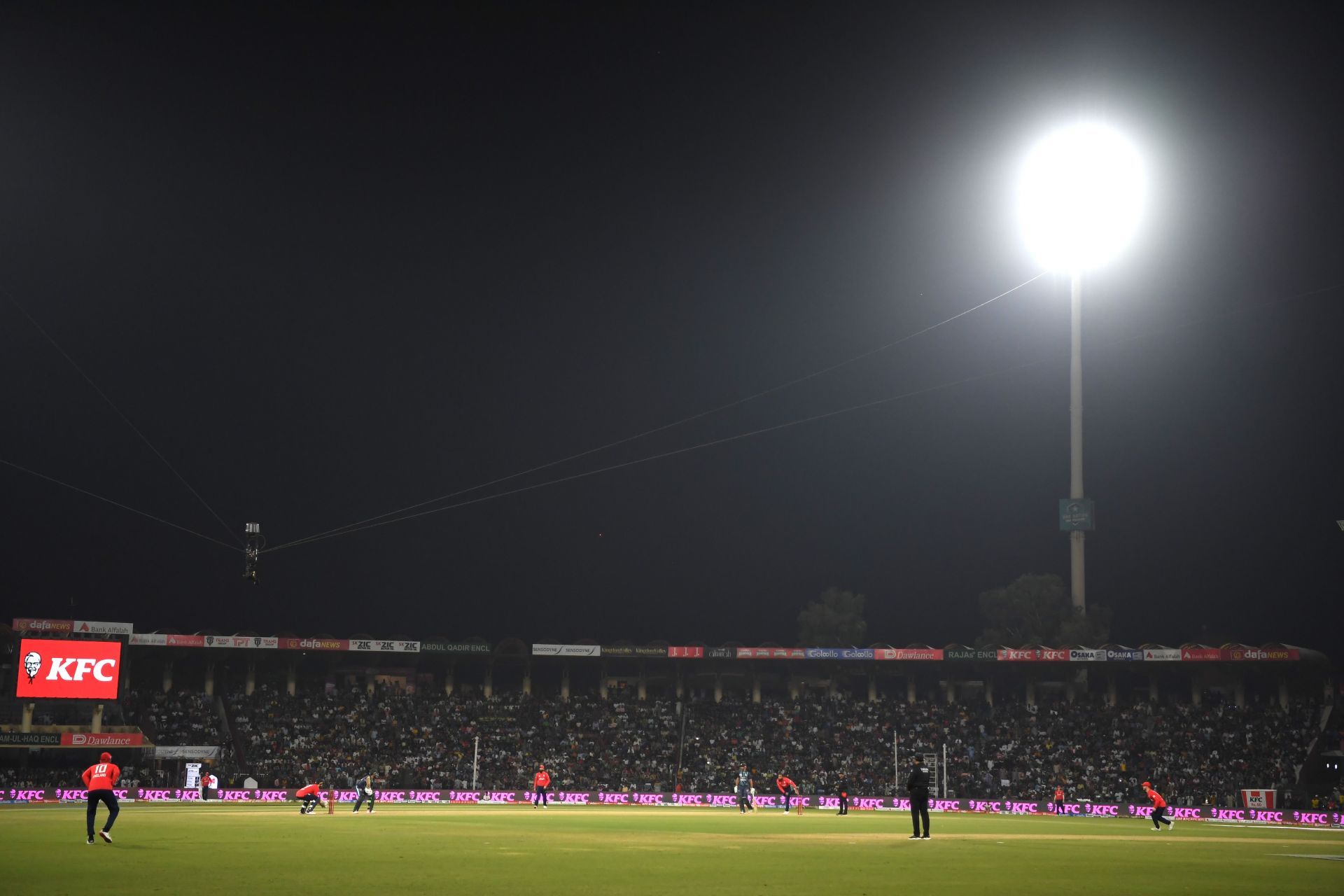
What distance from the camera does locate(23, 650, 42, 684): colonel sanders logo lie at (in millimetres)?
62219

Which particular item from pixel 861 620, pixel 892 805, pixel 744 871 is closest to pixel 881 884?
pixel 744 871

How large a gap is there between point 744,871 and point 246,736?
61.2m

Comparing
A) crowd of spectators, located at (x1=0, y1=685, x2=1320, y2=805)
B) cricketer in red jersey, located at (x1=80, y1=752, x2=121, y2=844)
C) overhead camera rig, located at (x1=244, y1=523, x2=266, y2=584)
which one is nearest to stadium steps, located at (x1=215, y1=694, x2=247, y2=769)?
crowd of spectators, located at (x1=0, y1=685, x2=1320, y2=805)

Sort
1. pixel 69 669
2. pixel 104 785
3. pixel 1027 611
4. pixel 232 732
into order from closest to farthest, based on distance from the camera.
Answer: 1. pixel 104 785
2. pixel 69 669
3. pixel 232 732
4. pixel 1027 611

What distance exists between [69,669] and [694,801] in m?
34.0

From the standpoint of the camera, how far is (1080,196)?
64.1 metres

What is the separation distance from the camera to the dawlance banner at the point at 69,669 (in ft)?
Answer: 204

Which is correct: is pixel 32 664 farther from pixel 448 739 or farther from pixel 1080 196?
pixel 1080 196

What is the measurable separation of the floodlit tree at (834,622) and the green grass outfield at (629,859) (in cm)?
7056

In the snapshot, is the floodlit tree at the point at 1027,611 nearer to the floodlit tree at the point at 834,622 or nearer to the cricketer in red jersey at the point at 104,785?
the floodlit tree at the point at 834,622

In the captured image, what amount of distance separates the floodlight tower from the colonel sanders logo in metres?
57.4

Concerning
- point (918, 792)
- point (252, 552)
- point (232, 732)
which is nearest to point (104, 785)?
point (252, 552)

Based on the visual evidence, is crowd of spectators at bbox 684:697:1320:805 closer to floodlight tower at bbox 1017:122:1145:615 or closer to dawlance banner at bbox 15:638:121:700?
floodlight tower at bbox 1017:122:1145:615

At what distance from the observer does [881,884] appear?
1590 centimetres
